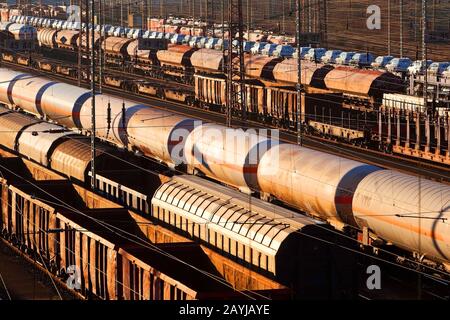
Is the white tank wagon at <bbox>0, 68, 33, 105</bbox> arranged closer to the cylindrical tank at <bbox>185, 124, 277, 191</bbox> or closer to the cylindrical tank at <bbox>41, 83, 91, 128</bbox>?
the cylindrical tank at <bbox>41, 83, 91, 128</bbox>

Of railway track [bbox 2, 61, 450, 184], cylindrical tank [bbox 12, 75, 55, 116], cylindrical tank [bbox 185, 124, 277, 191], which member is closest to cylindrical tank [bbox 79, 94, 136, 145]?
railway track [bbox 2, 61, 450, 184]

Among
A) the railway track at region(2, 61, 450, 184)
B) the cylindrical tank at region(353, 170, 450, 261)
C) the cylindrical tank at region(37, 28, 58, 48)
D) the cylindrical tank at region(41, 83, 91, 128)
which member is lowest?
the railway track at region(2, 61, 450, 184)

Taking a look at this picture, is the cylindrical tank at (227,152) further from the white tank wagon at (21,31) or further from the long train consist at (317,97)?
the white tank wagon at (21,31)

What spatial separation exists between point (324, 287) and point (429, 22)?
83.7 metres

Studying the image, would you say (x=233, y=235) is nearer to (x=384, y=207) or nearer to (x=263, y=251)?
(x=263, y=251)

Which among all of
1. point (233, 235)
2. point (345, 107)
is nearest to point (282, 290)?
point (233, 235)

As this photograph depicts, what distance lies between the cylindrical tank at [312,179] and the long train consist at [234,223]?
2.47 meters

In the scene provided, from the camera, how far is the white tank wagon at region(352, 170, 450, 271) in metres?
20.2

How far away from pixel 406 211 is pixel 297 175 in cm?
466

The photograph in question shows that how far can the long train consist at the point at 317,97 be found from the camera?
3712cm

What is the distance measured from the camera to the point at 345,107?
153ft

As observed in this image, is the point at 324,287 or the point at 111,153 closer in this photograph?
the point at 324,287

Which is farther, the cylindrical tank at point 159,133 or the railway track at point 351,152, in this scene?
the railway track at point 351,152

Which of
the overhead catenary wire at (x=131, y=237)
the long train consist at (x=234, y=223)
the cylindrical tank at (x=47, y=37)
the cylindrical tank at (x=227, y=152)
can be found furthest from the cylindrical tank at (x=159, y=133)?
the cylindrical tank at (x=47, y=37)
